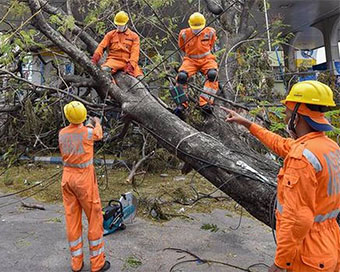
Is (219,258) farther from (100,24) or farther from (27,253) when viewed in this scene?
(100,24)

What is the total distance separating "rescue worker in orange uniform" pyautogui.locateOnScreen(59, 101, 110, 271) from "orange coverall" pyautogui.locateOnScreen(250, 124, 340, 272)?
2.24 meters

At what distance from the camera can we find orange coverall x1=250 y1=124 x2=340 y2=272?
1.65 meters

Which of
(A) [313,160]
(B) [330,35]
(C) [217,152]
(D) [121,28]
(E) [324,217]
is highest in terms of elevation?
(D) [121,28]

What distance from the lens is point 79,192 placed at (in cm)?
345

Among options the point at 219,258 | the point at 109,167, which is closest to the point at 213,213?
the point at 219,258

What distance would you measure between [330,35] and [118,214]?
15.2 metres

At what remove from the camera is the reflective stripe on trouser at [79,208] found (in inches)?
134

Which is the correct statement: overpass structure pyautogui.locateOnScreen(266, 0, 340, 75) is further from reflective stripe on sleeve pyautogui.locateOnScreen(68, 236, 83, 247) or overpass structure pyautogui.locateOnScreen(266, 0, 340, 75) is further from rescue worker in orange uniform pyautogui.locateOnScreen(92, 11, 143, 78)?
reflective stripe on sleeve pyautogui.locateOnScreen(68, 236, 83, 247)

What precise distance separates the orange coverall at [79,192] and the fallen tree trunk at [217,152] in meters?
0.63

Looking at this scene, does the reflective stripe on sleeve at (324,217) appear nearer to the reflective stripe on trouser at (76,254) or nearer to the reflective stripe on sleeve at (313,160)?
the reflective stripe on sleeve at (313,160)

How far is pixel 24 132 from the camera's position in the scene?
704 cm

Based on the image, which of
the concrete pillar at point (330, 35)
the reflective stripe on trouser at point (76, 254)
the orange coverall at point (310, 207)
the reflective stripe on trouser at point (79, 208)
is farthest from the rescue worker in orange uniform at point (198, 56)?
the concrete pillar at point (330, 35)

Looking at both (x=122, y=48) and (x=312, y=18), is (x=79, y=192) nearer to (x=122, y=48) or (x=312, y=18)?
(x=122, y=48)

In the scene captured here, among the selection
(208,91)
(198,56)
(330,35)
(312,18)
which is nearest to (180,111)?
(208,91)
